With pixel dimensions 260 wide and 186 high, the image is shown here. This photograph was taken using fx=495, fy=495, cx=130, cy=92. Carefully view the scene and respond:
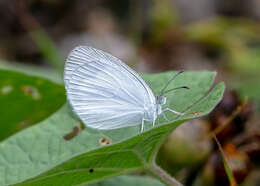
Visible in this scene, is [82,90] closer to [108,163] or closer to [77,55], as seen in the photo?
[77,55]

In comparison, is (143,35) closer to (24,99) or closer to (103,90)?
(24,99)

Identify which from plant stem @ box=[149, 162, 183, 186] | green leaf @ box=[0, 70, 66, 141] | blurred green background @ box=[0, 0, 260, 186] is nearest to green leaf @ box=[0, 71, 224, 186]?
plant stem @ box=[149, 162, 183, 186]

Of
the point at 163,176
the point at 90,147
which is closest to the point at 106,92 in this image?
the point at 90,147

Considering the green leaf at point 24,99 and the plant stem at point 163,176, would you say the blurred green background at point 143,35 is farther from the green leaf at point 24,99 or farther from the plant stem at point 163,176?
the plant stem at point 163,176

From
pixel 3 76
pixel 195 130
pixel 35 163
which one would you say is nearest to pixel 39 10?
pixel 3 76

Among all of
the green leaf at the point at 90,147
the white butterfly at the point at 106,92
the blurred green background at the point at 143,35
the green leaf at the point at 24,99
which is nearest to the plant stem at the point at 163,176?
the green leaf at the point at 90,147

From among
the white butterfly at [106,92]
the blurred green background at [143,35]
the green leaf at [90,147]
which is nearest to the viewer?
the green leaf at [90,147]
